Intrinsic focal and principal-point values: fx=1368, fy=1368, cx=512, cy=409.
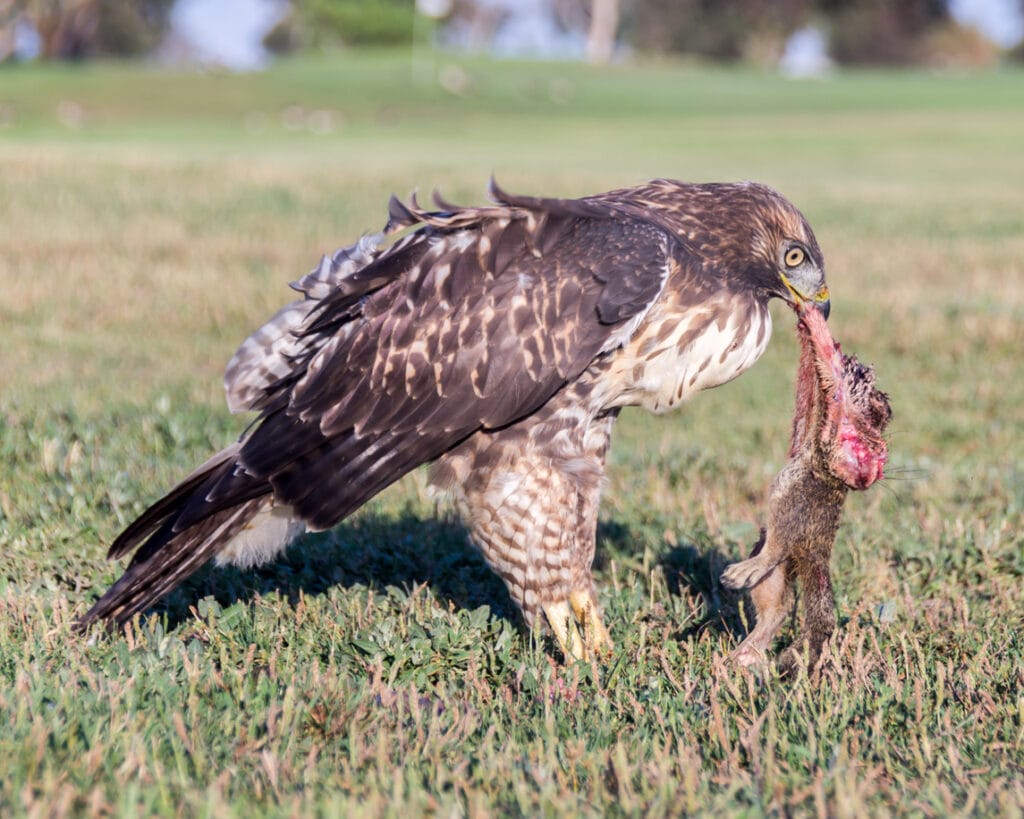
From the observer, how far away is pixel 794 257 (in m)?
4.33

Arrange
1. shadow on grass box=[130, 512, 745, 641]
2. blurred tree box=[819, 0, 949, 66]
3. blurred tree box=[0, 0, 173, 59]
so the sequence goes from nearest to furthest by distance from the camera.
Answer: shadow on grass box=[130, 512, 745, 641] → blurred tree box=[0, 0, 173, 59] → blurred tree box=[819, 0, 949, 66]

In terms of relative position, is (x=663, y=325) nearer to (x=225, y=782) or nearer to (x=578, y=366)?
(x=578, y=366)

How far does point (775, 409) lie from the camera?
8656 mm

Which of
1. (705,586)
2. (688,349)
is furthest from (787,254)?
(705,586)

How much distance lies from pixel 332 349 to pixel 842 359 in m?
1.55

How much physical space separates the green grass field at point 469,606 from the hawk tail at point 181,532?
0.13 metres

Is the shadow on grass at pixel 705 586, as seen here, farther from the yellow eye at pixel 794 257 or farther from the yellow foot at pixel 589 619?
the yellow eye at pixel 794 257

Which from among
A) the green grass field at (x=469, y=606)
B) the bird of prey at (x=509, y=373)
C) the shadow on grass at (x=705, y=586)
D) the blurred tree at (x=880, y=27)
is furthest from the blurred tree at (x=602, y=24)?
the bird of prey at (x=509, y=373)

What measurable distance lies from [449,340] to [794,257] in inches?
44.9

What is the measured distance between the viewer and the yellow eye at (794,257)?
433 centimetres

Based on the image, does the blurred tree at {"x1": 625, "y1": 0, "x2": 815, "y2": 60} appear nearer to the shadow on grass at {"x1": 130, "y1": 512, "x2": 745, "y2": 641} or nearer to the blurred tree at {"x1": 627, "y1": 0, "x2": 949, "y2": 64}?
the blurred tree at {"x1": 627, "y1": 0, "x2": 949, "y2": 64}

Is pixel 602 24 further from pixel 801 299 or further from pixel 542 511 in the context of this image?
pixel 542 511

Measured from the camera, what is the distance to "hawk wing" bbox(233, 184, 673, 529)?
396 cm

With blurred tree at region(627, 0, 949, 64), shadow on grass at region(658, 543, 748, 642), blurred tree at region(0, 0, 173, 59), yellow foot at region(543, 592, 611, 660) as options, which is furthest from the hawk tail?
blurred tree at region(627, 0, 949, 64)
